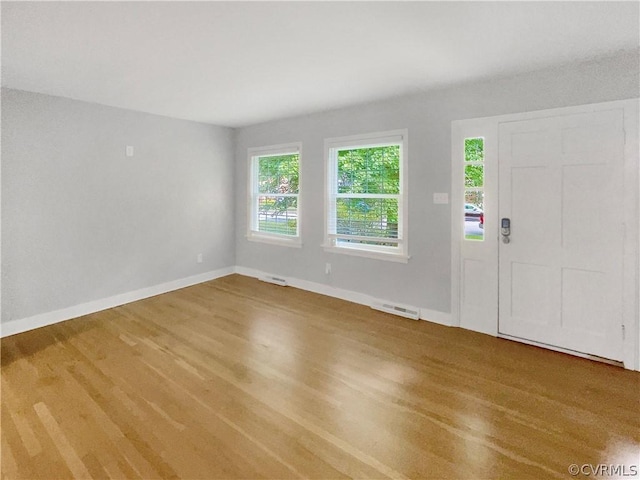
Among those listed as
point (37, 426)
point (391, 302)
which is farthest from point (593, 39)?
point (37, 426)

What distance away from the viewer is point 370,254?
13.8ft

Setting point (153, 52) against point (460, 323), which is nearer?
point (153, 52)

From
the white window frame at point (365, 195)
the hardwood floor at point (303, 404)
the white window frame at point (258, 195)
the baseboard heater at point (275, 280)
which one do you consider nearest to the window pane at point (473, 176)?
the white window frame at point (365, 195)

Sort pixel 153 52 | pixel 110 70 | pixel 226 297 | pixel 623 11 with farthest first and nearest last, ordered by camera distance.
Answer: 1. pixel 226 297
2. pixel 110 70
3. pixel 153 52
4. pixel 623 11

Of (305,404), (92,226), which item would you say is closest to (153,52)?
(92,226)

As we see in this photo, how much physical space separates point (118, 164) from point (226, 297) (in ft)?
7.07

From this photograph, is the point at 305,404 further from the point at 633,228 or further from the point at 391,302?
the point at 633,228

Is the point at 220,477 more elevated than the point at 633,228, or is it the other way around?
the point at 633,228

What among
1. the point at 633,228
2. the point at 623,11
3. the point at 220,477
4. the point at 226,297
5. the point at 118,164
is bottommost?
the point at 220,477

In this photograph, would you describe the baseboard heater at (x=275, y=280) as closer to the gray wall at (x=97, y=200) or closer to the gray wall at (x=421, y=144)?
the gray wall at (x=421, y=144)

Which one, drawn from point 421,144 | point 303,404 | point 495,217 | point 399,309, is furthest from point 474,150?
point 303,404

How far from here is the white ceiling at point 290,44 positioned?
199cm

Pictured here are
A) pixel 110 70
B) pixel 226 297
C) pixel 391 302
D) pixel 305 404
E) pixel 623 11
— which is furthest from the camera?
pixel 226 297

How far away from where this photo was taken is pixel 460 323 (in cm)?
352
